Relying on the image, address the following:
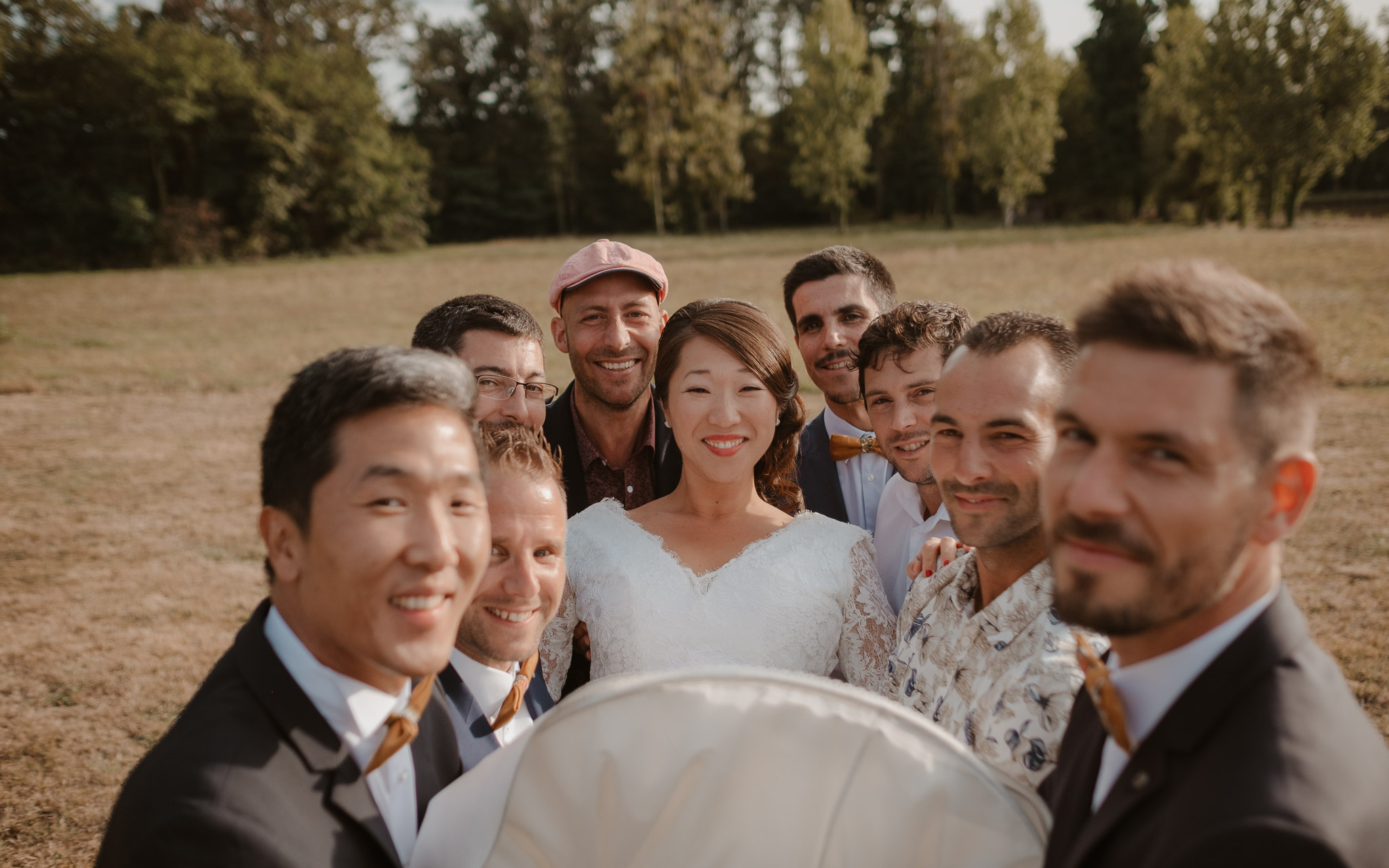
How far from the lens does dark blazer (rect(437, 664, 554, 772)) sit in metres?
2.37

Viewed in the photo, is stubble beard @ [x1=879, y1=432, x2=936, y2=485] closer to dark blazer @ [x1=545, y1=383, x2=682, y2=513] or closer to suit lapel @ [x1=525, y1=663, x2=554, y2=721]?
dark blazer @ [x1=545, y1=383, x2=682, y2=513]

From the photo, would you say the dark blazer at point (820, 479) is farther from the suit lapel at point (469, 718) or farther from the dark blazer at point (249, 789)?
the dark blazer at point (249, 789)

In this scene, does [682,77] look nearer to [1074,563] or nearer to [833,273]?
[833,273]

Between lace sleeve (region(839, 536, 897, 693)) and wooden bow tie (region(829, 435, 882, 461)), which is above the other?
wooden bow tie (region(829, 435, 882, 461))

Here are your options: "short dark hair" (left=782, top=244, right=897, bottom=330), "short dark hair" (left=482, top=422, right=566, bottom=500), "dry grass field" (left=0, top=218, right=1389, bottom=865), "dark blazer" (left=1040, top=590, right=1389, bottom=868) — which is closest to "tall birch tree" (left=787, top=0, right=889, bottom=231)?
Result: "dry grass field" (left=0, top=218, right=1389, bottom=865)

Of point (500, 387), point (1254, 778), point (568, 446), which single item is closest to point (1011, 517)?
point (1254, 778)

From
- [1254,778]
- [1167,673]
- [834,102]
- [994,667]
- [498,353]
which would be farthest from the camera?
[834,102]

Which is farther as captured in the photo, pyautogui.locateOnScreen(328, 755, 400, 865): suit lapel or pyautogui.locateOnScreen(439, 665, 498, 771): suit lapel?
pyautogui.locateOnScreen(439, 665, 498, 771): suit lapel

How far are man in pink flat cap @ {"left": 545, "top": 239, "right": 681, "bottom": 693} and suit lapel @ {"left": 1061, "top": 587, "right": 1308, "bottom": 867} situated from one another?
11.0 feet

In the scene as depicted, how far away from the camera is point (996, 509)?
2539mm

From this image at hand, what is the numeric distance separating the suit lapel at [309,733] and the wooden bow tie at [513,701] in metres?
0.61

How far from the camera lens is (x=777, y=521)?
3656 mm

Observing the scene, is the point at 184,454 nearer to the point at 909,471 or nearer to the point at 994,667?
the point at 909,471

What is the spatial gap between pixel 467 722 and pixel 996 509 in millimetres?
1650
